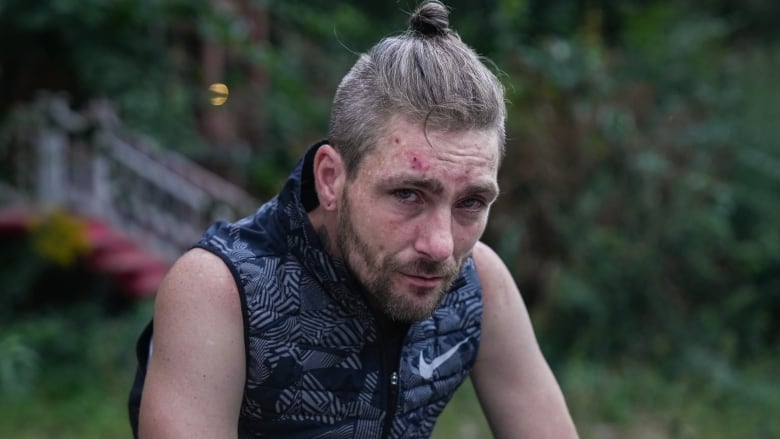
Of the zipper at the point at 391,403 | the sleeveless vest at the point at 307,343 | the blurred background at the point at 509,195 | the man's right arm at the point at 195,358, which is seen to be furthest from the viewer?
the blurred background at the point at 509,195

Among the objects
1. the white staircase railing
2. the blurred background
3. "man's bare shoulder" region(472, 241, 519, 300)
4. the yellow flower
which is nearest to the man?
"man's bare shoulder" region(472, 241, 519, 300)

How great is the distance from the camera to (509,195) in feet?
24.6

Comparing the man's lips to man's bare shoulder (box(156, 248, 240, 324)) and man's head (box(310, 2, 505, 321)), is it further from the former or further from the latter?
man's bare shoulder (box(156, 248, 240, 324))

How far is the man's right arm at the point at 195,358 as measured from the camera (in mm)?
2166

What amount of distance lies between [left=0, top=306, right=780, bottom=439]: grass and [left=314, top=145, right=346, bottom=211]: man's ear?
3375mm

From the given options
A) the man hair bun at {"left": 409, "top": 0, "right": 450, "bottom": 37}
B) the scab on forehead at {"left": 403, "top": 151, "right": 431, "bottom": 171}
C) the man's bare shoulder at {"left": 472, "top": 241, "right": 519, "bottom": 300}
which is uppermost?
the man hair bun at {"left": 409, "top": 0, "right": 450, "bottom": 37}

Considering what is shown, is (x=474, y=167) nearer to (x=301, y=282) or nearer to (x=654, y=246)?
(x=301, y=282)

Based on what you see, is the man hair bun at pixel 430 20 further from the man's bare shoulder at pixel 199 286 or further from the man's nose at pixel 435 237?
the man's bare shoulder at pixel 199 286

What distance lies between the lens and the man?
7.18 ft

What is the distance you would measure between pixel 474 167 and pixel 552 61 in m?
5.70

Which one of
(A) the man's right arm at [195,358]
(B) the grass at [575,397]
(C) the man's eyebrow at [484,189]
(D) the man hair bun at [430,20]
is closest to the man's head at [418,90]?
(D) the man hair bun at [430,20]

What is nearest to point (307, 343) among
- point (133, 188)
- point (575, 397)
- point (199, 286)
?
point (199, 286)

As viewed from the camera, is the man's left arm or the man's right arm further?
the man's left arm

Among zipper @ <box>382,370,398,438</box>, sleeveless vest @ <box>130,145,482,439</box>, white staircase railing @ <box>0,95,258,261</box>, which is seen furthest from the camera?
white staircase railing @ <box>0,95,258,261</box>
